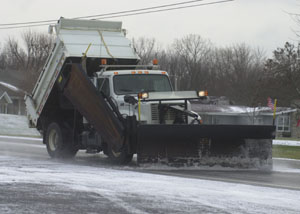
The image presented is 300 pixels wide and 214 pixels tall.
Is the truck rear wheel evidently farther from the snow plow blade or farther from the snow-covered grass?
the snow-covered grass

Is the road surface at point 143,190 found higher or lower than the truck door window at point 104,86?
lower

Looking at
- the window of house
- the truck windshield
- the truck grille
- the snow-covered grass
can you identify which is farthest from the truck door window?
the window of house

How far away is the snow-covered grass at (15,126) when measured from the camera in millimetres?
38719

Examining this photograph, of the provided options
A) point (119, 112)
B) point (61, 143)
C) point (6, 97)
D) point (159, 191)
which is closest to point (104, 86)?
point (119, 112)

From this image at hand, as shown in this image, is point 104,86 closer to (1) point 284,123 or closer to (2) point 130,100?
(2) point 130,100

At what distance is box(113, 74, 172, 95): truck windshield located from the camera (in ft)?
47.7

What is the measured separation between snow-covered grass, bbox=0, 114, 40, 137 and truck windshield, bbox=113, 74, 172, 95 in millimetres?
23818

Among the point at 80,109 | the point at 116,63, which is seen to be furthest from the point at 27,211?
the point at 116,63

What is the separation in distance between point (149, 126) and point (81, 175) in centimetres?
227

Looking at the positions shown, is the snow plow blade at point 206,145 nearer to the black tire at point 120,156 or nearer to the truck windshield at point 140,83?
the black tire at point 120,156

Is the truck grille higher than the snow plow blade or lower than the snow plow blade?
higher

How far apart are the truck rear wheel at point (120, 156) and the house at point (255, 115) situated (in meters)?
32.2

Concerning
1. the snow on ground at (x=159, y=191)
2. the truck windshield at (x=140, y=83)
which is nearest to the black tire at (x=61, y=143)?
the truck windshield at (x=140, y=83)

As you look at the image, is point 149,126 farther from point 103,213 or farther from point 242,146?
point 103,213
